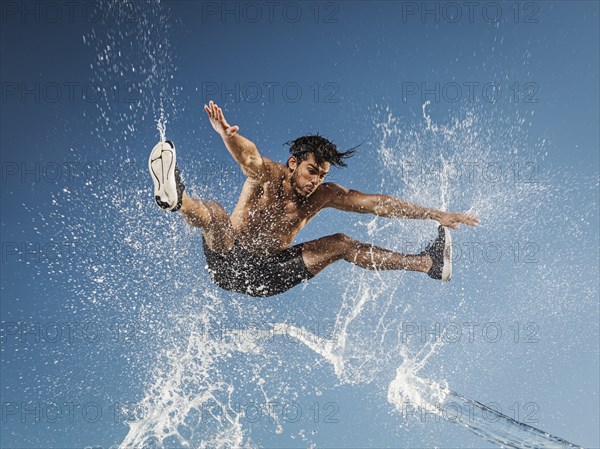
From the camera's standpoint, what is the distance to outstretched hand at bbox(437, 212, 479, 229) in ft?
27.6

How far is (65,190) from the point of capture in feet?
28.2

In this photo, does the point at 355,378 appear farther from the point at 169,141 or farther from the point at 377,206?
the point at 169,141

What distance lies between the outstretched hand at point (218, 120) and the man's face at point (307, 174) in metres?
1.43

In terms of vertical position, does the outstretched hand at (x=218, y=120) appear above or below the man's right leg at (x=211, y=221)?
above

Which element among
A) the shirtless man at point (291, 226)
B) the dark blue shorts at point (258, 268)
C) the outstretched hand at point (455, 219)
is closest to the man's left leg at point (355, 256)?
the shirtless man at point (291, 226)

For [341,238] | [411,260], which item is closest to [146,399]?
[341,238]

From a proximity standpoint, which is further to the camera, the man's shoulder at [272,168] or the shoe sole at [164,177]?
the man's shoulder at [272,168]

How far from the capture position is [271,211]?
8.68m

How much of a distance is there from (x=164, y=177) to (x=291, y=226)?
219 cm

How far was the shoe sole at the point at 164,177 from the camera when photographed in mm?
7520

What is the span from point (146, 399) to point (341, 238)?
4.47 meters

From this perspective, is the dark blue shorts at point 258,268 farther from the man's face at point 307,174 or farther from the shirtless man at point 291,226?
the man's face at point 307,174

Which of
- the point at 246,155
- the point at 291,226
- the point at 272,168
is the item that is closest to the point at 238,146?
the point at 246,155

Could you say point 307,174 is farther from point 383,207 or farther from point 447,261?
point 447,261
